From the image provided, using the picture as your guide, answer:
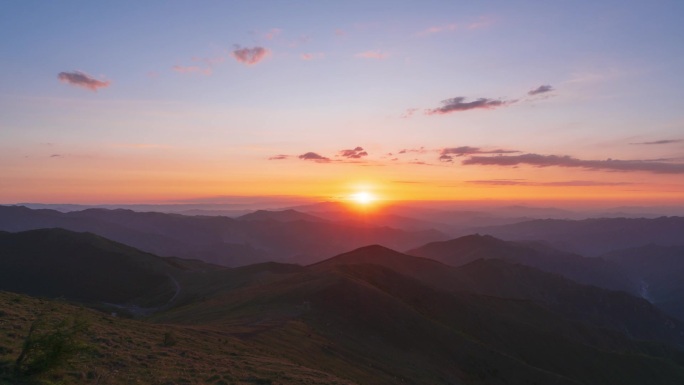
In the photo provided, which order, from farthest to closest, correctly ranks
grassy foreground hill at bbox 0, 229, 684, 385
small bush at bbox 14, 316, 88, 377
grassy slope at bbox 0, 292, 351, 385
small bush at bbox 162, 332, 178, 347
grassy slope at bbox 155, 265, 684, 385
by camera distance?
grassy slope at bbox 155, 265, 684, 385
small bush at bbox 162, 332, 178, 347
grassy foreground hill at bbox 0, 229, 684, 385
grassy slope at bbox 0, 292, 351, 385
small bush at bbox 14, 316, 88, 377

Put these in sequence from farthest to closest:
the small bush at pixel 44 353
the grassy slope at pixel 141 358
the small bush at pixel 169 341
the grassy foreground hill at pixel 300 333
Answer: the small bush at pixel 169 341 < the grassy foreground hill at pixel 300 333 < the grassy slope at pixel 141 358 < the small bush at pixel 44 353

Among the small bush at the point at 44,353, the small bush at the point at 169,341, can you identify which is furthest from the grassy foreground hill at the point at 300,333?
the small bush at the point at 44,353

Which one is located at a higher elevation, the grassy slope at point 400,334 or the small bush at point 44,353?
the small bush at point 44,353

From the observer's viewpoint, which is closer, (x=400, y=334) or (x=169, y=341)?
(x=169, y=341)

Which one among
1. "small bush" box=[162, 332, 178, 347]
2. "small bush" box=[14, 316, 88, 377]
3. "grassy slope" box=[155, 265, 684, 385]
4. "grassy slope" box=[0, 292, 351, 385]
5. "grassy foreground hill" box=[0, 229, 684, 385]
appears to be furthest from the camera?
"grassy slope" box=[155, 265, 684, 385]

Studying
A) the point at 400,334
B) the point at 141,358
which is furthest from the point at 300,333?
the point at 141,358

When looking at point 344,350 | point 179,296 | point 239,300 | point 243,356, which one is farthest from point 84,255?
point 243,356

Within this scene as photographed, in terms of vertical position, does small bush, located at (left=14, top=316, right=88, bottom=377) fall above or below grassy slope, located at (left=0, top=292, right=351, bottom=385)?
above

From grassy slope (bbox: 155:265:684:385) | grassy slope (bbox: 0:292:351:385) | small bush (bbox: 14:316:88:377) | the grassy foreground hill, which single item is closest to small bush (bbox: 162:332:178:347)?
the grassy foreground hill

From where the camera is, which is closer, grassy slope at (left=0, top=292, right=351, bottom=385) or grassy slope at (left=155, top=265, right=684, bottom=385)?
grassy slope at (left=0, top=292, right=351, bottom=385)

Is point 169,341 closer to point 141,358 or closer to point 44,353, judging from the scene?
point 141,358

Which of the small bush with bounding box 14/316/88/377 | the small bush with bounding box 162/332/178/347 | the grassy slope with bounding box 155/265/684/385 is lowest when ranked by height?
the grassy slope with bounding box 155/265/684/385

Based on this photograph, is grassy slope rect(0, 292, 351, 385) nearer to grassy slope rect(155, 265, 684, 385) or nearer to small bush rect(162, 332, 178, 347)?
small bush rect(162, 332, 178, 347)

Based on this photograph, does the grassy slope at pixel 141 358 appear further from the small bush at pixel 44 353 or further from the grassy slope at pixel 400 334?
the grassy slope at pixel 400 334
